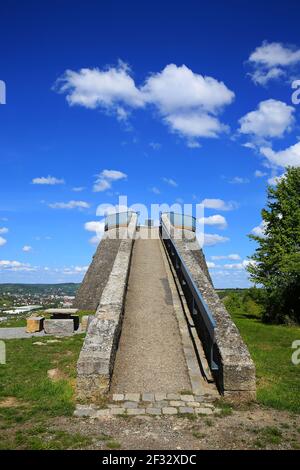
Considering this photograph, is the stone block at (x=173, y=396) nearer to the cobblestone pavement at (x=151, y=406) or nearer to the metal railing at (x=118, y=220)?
the cobblestone pavement at (x=151, y=406)

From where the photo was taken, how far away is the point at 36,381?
8.34 m

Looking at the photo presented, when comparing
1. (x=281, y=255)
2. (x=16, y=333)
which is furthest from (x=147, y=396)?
(x=281, y=255)

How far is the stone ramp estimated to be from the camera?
7.87 m

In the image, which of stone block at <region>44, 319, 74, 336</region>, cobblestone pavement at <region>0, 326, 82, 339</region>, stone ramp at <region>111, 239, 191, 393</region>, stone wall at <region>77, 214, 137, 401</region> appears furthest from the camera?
stone block at <region>44, 319, 74, 336</region>

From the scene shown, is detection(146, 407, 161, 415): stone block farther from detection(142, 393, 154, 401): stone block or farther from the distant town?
the distant town

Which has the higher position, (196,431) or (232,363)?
(232,363)

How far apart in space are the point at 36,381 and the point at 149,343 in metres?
2.68

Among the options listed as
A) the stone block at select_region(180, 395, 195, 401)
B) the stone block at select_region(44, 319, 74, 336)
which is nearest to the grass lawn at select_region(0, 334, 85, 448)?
the stone block at select_region(180, 395, 195, 401)

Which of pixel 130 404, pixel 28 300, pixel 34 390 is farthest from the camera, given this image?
pixel 28 300

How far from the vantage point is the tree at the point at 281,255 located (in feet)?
62.3

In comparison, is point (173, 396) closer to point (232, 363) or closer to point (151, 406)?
point (151, 406)

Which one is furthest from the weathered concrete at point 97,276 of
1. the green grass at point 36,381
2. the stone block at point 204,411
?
the stone block at point 204,411

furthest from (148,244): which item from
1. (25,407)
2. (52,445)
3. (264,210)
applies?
(52,445)
